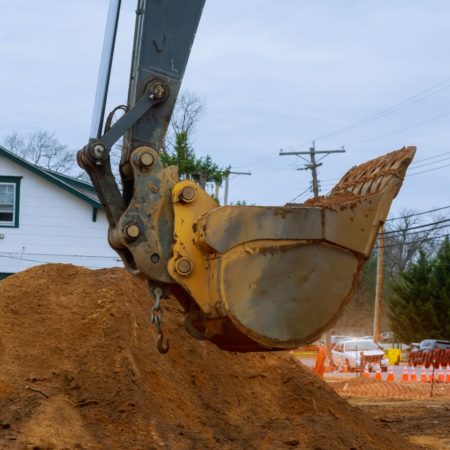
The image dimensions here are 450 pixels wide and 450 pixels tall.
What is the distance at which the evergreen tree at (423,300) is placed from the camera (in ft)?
157

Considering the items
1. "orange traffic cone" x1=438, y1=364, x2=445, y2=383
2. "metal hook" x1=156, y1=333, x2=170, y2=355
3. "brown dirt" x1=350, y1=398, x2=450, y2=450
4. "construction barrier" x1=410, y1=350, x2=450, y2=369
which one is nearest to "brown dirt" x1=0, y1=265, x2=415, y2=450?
"brown dirt" x1=350, y1=398, x2=450, y2=450

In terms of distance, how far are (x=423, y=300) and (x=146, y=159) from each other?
42815 mm

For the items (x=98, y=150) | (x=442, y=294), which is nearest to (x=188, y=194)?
(x=98, y=150)

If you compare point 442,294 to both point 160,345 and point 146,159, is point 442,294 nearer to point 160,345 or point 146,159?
point 160,345

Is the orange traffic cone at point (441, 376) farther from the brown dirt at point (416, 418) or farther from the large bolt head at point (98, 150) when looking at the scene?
the large bolt head at point (98, 150)

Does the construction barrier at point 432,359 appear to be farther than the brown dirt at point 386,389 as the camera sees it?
Yes

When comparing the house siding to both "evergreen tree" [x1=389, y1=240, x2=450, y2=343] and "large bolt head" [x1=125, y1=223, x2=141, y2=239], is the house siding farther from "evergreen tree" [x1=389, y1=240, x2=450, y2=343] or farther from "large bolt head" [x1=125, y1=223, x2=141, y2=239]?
"evergreen tree" [x1=389, y1=240, x2=450, y2=343]

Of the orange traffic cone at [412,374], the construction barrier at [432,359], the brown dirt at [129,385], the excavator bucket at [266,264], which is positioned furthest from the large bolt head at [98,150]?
the construction barrier at [432,359]

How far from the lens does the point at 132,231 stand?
6.56m

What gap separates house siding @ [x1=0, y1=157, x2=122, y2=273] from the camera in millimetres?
25266

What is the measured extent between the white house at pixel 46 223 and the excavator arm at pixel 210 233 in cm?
1844

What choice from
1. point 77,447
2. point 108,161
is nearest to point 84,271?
point 77,447

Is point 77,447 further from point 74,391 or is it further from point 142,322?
point 142,322

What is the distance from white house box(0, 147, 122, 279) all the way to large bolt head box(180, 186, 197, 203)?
1878 centimetres
